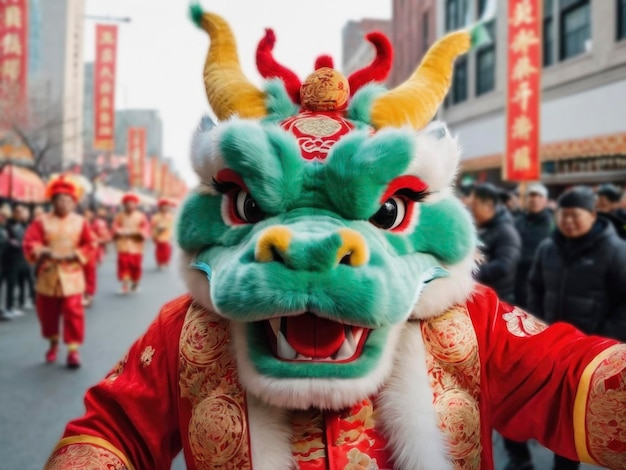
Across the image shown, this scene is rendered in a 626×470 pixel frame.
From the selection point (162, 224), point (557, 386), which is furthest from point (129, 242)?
point (557, 386)

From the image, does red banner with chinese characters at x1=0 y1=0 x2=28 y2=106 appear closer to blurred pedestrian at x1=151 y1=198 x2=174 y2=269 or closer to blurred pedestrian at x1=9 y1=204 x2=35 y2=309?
blurred pedestrian at x1=9 y1=204 x2=35 y2=309

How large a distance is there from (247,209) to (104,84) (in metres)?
21.8

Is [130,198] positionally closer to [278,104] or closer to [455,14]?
[278,104]

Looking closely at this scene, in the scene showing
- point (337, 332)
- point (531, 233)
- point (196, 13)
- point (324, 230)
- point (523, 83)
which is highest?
point (523, 83)

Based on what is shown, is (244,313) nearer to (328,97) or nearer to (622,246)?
(328,97)

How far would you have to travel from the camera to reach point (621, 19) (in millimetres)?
11836

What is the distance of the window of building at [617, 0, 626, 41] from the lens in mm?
11789

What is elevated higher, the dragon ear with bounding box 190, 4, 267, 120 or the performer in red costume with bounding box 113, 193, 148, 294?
the dragon ear with bounding box 190, 4, 267, 120

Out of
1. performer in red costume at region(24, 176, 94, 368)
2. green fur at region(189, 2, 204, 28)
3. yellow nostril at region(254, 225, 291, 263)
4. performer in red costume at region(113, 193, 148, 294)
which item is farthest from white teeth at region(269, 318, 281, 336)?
performer in red costume at region(113, 193, 148, 294)

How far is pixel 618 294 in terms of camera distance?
12.0 ft

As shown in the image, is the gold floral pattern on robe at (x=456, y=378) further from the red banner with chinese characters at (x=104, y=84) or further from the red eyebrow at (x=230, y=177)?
the red banner with chinese characters at (x=104, y=84)

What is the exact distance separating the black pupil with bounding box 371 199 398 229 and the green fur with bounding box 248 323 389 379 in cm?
24

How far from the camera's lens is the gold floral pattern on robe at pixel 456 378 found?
1.43 metres

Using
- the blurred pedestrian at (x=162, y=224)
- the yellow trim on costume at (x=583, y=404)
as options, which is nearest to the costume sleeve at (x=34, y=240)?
the yellow trim on costume at (x=583, y=404)
